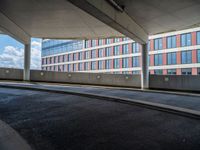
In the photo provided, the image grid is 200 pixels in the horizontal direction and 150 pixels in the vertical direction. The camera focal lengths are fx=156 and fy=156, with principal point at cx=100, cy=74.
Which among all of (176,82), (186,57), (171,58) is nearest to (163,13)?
(176,82)

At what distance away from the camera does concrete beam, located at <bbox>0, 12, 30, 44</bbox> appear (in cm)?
1423

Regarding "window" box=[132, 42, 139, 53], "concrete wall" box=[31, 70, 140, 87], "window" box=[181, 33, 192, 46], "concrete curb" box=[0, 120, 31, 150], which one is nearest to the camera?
"concrete curb" box=[0, 120, 31, 150]

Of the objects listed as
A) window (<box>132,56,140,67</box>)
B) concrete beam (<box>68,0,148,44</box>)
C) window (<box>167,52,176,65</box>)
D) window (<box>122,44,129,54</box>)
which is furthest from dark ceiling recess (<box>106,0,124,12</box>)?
window (<box>122,44,129,54</box>)

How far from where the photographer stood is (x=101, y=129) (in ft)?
12.6

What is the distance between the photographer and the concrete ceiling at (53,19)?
10797mm

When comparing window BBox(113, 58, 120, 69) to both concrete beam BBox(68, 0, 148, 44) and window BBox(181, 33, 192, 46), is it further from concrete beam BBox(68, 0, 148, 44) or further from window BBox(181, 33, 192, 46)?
concrete beam BBox(68, 0, 148, 44)

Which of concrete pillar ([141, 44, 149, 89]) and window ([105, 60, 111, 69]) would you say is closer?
concrete pillar ([141, 44, 149, 89])

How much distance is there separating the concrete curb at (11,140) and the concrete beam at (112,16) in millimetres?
6505

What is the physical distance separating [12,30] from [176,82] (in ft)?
55.1

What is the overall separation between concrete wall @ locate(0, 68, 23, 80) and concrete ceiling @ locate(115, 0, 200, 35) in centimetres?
1345

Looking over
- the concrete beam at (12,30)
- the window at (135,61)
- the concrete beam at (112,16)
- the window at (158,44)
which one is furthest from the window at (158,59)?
the concrete beam at (12,30)

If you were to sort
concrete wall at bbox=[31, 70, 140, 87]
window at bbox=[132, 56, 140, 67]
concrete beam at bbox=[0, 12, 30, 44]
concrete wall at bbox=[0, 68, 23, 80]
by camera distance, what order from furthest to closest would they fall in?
window at bbox=[132, 56, 140, 67]
concrete wall at bbox=[31, 70, 140, 87]
concrete wall at bbox=[0, 68, 23, 80]
concrete beam at bbox=[0, 12, 30, 44]

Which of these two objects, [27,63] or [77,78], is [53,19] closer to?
[27,63]

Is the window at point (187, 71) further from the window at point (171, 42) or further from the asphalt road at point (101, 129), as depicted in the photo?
the asphalt road at point (101, 129)
